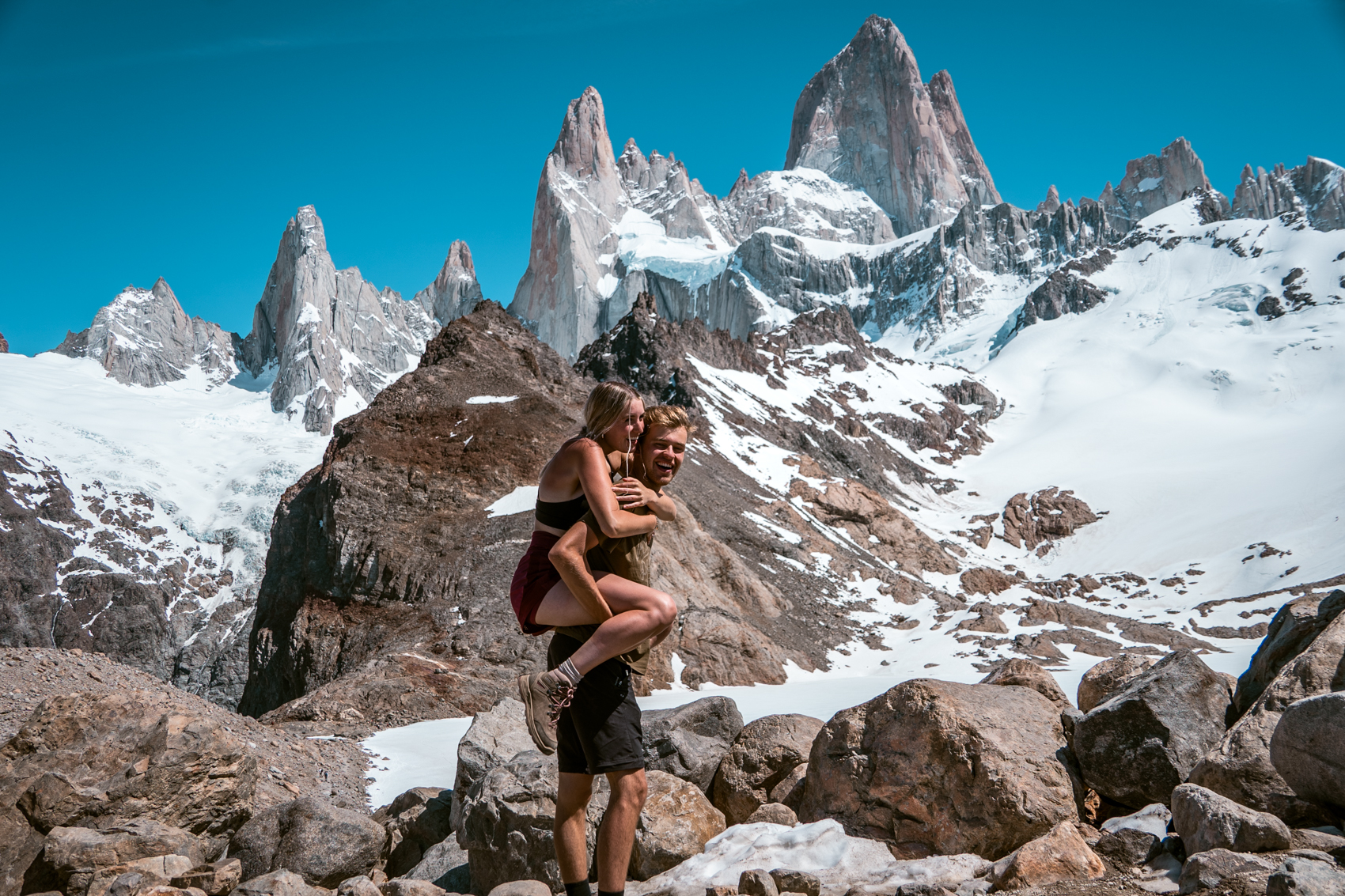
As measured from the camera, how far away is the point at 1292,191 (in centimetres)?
18888

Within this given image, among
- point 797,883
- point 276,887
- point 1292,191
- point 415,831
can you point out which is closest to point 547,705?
point 797,883

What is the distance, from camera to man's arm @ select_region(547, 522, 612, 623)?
4.41 metres

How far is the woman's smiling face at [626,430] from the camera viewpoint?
4.78 meters

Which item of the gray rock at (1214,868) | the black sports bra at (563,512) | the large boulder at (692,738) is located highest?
the black sports bra at (563,512)

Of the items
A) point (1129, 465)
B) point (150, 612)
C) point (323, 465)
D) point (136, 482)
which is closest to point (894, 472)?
point (1129, 465)

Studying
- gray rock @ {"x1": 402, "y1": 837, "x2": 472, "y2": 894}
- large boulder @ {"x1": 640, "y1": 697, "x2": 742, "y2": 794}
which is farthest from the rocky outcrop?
large boulder @ {"x1": 640, "y1": 697, "x2": 742, "y2": 794}

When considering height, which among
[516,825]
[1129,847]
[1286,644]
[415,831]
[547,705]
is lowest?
[415,831]

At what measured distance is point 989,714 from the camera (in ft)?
20.6

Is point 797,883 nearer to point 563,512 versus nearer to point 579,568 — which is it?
point 579,568

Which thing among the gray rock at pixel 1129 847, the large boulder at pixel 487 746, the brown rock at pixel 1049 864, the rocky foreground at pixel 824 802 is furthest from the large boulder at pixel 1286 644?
the large boulder at pixel 487 746

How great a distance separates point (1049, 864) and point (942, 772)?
1290 millimetres

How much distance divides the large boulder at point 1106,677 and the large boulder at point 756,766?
2633 mm

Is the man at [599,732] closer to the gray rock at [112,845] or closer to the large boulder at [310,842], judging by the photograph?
the large boulder at [310,842]

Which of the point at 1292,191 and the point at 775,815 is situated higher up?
the point at 1292,191
